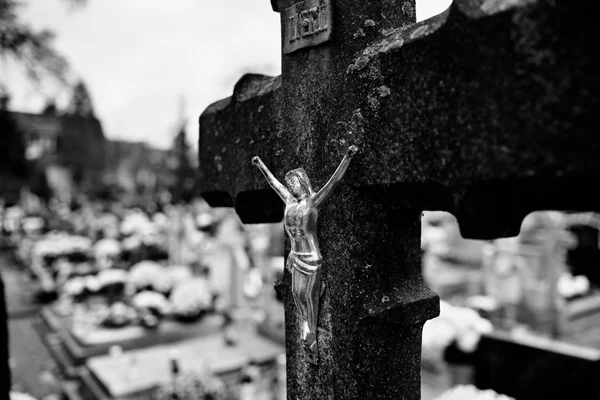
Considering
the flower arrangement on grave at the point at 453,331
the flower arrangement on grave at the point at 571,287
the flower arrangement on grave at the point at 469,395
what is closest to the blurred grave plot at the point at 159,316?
the flower arrangement on grave at the point at 453,331

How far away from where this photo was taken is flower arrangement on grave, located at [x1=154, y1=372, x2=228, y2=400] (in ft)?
17.1

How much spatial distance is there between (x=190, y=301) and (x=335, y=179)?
8.47 m

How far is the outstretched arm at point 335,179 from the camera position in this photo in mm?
1470

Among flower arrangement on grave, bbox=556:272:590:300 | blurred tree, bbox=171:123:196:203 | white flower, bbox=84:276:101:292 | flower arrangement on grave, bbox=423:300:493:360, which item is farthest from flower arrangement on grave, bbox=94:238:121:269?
blurred tree, bbox=171:123:196:203

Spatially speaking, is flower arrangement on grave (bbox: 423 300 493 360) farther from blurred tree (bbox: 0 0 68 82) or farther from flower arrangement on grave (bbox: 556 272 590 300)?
flower arrangement on grave (bbox: 556 272 590 300)

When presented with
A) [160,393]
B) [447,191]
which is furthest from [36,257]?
[447,191]

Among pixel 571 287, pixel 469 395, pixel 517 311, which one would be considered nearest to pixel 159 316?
pixel 517 311

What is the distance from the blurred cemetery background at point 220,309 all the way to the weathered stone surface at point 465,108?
0.84m

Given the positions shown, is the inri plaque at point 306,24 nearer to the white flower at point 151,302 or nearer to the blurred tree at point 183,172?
the white flower at point 151,302

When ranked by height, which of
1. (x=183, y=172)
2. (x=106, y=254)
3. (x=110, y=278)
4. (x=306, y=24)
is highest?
(x=183, y=172)

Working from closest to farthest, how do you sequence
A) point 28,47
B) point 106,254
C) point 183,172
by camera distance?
point 28,47 < point 106,254 < point 183,172

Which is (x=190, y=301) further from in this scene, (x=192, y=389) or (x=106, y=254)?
(x=106, y=254)

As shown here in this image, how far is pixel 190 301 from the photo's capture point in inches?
367

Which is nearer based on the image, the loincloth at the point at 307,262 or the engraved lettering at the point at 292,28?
the loincloth at the point at 307,262
